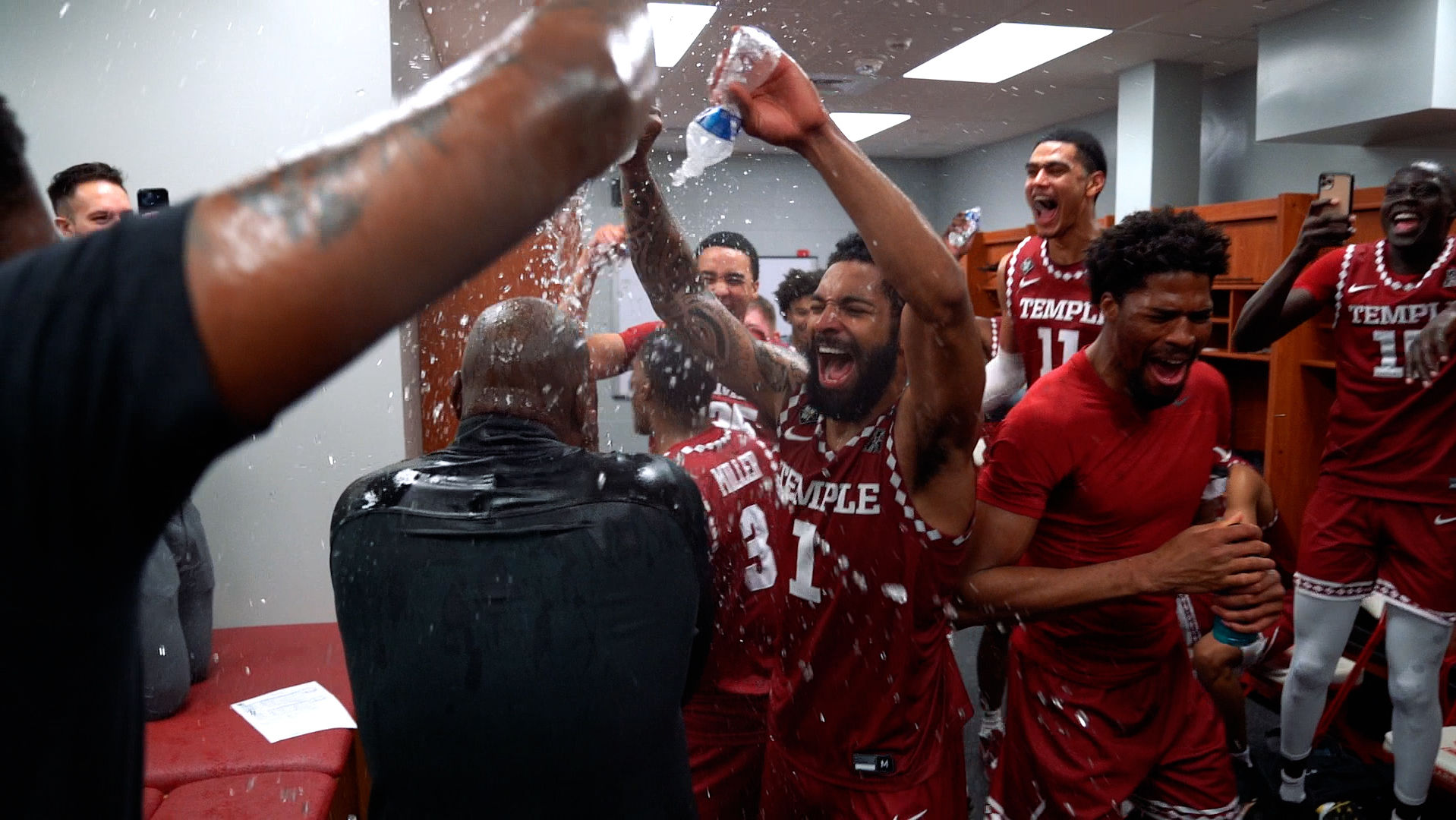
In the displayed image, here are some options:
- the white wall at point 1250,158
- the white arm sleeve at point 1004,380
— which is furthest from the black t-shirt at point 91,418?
the white wall at point 1250,158

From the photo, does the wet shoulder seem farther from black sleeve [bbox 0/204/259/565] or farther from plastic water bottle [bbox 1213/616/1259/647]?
plastic water bottle [bbox 1213/616/1259/647]

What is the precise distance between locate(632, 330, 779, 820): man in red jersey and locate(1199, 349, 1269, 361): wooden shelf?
3.60m

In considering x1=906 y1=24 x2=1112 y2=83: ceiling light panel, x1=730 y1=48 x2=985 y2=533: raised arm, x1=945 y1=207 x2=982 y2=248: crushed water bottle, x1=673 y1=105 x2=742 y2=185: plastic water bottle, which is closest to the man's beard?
x1=730 y1=48 x2=985 y2=533: raised arm

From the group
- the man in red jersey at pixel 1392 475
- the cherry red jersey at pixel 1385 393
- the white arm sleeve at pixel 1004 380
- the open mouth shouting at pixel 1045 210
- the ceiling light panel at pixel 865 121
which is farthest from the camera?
the ceiling light panel at pixel 865 121

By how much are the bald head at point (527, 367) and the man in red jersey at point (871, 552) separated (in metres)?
0.61

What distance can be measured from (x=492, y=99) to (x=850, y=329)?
169cm

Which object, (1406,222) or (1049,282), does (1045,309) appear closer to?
(1049,282)

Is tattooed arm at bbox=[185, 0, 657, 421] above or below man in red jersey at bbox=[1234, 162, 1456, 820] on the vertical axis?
above

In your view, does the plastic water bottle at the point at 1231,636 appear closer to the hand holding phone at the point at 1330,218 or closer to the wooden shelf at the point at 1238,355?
the hand holding phone at the point at 1330,218

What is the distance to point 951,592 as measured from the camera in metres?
2.00

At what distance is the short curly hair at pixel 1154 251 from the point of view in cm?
222

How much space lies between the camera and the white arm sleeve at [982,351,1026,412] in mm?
3928

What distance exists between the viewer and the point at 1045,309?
11.7 feet

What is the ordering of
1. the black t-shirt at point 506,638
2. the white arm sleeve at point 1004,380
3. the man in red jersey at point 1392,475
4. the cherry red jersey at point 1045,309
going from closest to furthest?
the black t-shirt at point 506,638 → the man in red jersey at point 1392,475 → the cherry red jersey at point 1045,309 → the white arm sleeve at point 1004,380
